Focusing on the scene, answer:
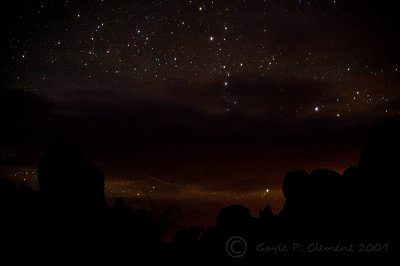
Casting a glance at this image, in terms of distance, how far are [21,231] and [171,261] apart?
8502 millimetres

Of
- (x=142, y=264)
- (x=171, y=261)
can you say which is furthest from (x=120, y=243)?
(x=171, y=261)

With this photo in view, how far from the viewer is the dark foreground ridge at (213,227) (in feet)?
61.8

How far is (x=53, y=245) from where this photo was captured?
57.2 ft

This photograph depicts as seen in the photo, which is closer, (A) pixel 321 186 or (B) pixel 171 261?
(B) pixel 171 261

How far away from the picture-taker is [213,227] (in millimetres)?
30188

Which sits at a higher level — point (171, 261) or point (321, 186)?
point (321, 186)

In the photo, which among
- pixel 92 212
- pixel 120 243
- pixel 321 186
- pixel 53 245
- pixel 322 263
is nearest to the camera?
pixel 53 245

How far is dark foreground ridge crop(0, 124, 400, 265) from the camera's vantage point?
61.8 feet

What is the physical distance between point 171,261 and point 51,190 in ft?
35.7

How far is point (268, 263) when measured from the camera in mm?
20062

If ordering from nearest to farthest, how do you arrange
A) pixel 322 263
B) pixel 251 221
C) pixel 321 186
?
pixel 322 263, pixel 321 186, pixel 251 221

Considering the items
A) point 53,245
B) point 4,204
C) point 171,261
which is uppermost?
point 4,204

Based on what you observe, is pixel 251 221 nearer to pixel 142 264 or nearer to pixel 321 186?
pixel 321 186

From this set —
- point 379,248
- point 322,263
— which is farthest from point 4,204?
point 379,248
